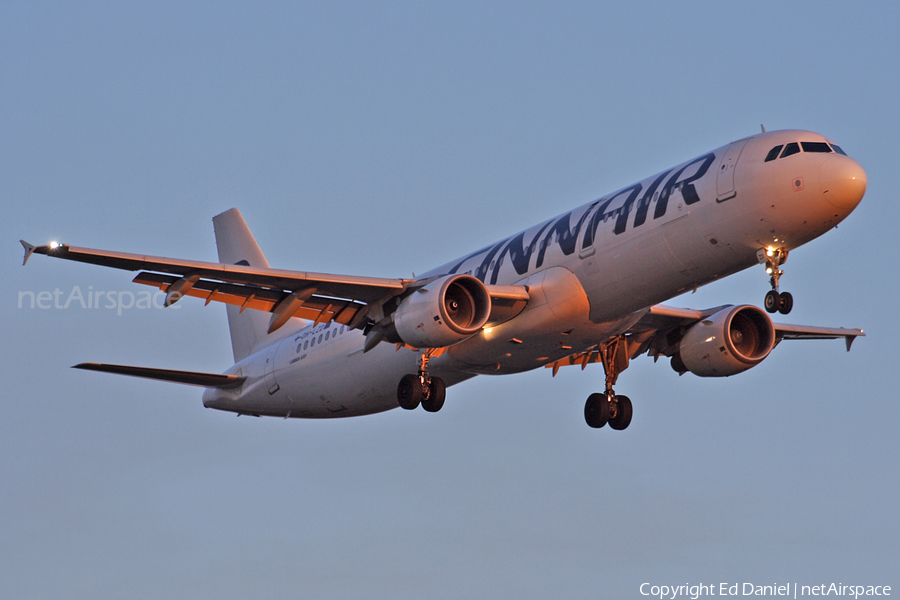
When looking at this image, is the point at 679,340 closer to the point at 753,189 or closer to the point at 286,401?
the point at 753,189

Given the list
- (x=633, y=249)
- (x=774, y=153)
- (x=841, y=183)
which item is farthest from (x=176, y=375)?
(x=841, y=183)

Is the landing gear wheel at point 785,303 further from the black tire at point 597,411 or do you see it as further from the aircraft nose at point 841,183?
the black tire at point 597,411

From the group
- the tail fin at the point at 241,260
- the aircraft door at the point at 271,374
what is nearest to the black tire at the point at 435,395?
the aircraft door at the point at 271,374

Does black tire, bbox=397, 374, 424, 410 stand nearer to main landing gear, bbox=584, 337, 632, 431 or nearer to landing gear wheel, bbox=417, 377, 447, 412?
landing gear wheel, bbox=417, 377, 447, 412

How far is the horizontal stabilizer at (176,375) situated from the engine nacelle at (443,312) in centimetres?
976

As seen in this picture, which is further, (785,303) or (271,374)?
(271,374)

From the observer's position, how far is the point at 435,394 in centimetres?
3691

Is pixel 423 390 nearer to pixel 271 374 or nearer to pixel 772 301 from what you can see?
pixel 271 374

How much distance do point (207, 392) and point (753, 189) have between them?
24.1m

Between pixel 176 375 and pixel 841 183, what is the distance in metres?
23.4

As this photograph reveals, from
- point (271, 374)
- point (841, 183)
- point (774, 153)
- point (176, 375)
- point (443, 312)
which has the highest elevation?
point (774, 153)

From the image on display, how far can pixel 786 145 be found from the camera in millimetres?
31438

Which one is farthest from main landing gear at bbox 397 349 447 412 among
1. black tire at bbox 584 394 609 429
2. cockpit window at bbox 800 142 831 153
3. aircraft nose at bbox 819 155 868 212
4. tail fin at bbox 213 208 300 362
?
aircraft nose at bbox 819 155 868 212

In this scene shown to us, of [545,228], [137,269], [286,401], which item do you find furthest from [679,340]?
[137,269]
